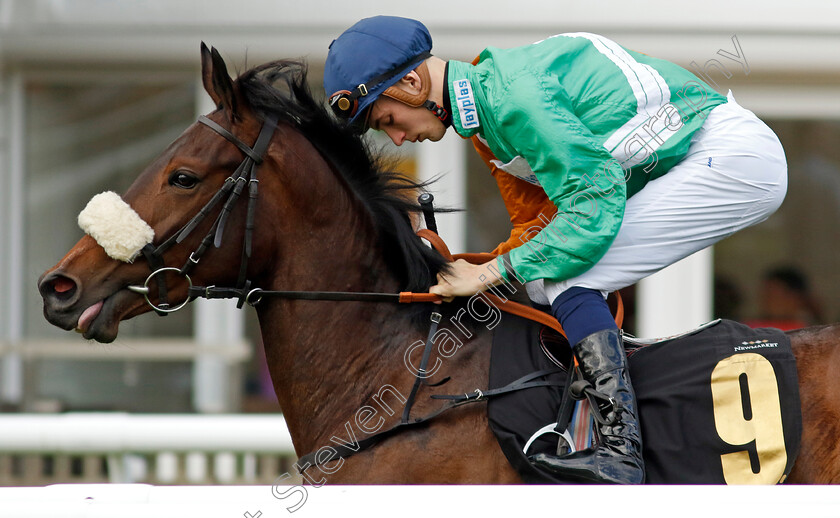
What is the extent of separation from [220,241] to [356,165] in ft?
1.53

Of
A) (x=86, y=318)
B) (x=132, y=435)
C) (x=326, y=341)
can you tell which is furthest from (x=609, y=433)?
(x=132, y=435)

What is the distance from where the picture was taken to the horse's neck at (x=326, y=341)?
2.09m

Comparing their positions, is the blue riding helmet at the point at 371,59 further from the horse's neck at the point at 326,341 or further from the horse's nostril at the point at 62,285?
the horse's nostril at the point at 62,285

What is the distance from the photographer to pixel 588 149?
1830 mm

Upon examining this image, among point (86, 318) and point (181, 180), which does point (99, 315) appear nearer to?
point (86, 318)

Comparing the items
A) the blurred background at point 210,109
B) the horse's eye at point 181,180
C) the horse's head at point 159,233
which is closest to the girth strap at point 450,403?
the horse's head at point 159,233

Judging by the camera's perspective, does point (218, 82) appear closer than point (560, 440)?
No

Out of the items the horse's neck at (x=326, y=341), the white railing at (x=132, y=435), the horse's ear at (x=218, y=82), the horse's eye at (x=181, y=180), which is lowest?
the white railing at (x=132, y=435)

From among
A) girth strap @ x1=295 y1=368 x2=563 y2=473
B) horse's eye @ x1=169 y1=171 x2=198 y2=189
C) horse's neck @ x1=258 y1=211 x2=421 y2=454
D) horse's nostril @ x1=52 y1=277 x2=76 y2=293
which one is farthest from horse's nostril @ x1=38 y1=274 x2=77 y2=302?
girth strap @ x1=295 y1=368 x2=563 y2=473

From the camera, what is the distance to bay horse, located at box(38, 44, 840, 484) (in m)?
1.94

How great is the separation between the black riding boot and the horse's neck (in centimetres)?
50

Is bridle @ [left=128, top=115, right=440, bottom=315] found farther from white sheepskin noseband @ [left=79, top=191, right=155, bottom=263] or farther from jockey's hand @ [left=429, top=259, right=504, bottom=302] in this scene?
jockey's hand @ [left=429, top=259, right=504, bottom=302]
